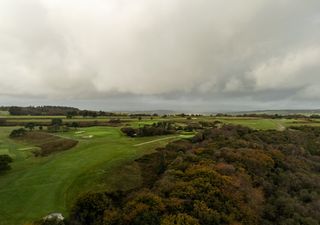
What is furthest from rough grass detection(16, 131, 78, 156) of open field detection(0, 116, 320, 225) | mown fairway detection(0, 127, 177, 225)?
mown fairway detection(0, 127, 177, 225)

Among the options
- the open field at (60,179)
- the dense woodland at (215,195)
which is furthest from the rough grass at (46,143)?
the dense woodland at (215,195)

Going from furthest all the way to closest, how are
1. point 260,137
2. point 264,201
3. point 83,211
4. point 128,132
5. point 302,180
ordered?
point 128,132
point 260,137
point 302,180
point 264,201
point 83,211

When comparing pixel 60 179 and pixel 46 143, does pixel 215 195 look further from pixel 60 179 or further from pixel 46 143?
pixel 46 143

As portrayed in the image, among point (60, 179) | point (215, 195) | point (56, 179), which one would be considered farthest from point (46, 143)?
point (215, 195)

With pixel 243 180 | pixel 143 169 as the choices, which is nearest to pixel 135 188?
pixel 143 169

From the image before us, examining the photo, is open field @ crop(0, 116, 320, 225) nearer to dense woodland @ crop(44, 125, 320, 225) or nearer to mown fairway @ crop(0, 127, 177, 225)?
mown fairway @ crop(0, 127, 177, 225)

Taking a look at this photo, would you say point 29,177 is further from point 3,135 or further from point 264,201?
point 3,135
